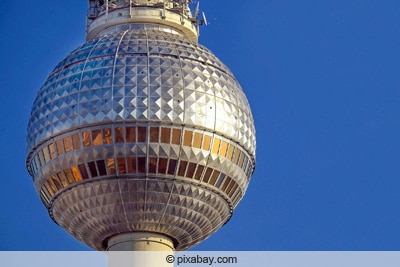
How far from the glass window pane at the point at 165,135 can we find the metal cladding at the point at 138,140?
0.06m

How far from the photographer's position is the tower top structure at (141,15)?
82.2 meters

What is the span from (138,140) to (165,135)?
4.97 feet

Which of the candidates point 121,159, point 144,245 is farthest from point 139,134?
point 144,245

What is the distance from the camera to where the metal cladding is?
249 feet

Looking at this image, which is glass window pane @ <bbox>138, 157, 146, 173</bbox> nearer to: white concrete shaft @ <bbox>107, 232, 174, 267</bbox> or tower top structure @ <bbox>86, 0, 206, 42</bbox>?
white concrete shaft @ <bbox>107, 232, 174, 267</bbox>

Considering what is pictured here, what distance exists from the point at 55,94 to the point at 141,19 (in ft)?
24.8

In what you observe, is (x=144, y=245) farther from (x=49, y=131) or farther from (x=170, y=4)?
(x=170, y=4)

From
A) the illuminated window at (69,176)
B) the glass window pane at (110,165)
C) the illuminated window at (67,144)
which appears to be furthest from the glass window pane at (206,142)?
the illuminated window at (69,176)

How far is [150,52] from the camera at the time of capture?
78438mm

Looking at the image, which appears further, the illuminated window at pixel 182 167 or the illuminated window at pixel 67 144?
the illuminated window at pixel 67 144

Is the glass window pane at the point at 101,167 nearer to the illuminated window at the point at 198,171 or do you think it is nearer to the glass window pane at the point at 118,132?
the glass window pane at the point at 118,132

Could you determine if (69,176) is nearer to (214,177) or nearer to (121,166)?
(121,166)

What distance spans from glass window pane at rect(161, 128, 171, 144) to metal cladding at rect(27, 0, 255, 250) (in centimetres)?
6
